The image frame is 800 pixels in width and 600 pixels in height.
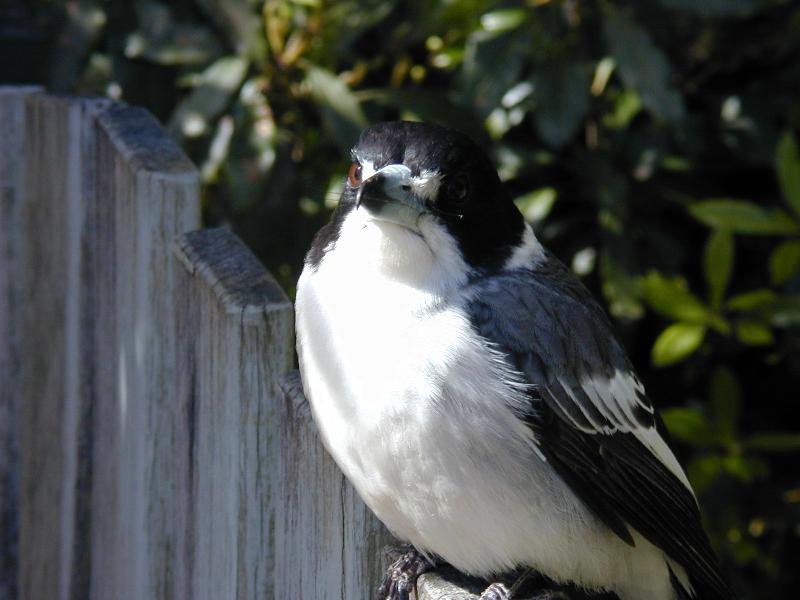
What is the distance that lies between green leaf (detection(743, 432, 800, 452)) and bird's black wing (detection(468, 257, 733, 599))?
48.3 inches

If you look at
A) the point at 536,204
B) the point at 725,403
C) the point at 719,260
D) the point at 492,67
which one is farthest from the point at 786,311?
the point at 492,67

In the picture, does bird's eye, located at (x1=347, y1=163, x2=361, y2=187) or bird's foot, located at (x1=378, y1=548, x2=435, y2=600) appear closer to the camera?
bird's foot, located at (x1=378, y1=548, x2=435, y2=600)

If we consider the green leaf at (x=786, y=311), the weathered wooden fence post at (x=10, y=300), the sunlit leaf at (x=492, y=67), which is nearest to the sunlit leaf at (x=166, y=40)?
the weathered wooden fence post at (x=10, y=300)

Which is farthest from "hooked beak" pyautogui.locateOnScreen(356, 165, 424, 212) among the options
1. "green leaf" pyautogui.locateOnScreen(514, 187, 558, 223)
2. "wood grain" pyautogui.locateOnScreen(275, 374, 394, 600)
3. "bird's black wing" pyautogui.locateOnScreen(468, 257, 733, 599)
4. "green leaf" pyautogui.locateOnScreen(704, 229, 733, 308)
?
"green leaf" pyautogui.locateOnScreen(704, 229, 733, 308)

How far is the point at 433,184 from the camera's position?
227cm

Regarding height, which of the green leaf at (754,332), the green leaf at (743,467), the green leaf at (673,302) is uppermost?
the green leaf at (673,302)

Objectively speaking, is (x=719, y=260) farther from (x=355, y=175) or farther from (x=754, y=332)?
(x=355, y=175)

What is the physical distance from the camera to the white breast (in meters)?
2.01

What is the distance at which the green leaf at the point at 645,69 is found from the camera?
332 cm

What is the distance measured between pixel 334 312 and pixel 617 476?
0.64m

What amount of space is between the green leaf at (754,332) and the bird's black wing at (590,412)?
107cm

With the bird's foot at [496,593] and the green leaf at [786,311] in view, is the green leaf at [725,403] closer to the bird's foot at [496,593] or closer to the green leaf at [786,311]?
the green leaf at [786,311]

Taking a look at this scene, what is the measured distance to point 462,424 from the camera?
203 centimetres

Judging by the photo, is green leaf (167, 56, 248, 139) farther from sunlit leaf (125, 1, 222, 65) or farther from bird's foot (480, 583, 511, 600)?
bird's foot (480, 583, 511, 600)
